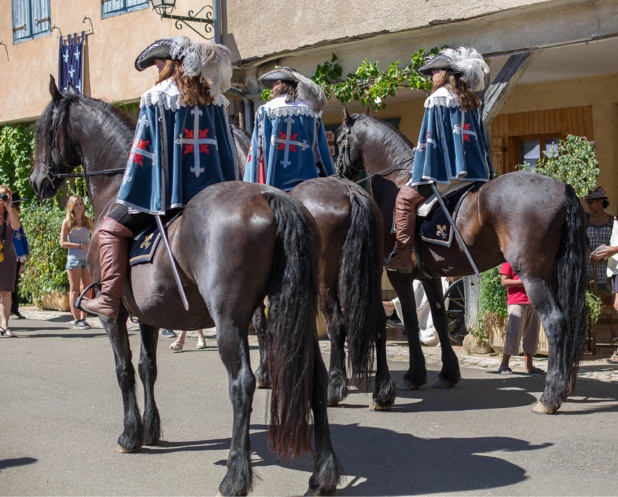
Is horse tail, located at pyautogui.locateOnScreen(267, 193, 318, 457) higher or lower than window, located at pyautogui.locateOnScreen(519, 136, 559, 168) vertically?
lower

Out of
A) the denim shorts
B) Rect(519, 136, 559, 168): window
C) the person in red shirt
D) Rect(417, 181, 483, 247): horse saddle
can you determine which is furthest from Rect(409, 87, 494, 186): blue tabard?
the denim shorts

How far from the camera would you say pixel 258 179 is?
8.28 metres

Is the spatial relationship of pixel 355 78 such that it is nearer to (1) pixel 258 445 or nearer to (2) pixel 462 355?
(2) pixel 462 355

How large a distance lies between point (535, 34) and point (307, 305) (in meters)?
6.68

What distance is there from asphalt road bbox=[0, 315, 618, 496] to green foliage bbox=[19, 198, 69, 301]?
6.74m

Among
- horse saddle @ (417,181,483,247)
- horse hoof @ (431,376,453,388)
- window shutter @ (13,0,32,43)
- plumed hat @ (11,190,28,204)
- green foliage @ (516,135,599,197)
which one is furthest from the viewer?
window shutter @ (13,0,32,43)

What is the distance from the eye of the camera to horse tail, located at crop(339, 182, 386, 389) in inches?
270

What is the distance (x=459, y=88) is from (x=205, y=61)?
2.90m

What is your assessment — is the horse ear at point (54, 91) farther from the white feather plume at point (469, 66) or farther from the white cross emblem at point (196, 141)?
the white feather plume at point (469, 66)

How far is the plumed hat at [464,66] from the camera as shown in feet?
25.5

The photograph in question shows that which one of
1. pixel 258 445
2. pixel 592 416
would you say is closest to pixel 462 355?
pixel 592 416

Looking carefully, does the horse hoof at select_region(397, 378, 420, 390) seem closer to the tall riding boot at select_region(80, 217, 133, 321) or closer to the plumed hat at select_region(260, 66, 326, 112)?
the plumed hat at select_region(260, 66, 326, 112)

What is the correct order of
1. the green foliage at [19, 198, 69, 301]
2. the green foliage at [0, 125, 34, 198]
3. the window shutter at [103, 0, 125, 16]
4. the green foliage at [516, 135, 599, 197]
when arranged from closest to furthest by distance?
the green foliage at [516, 135, 599, 197] → the green foliage at [19, 198, 69, 301] → the window shutter at [103, 0, 125, 16] → the green foliage at [0, 125, 34, 198]

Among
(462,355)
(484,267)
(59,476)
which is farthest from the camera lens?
(462,355)
